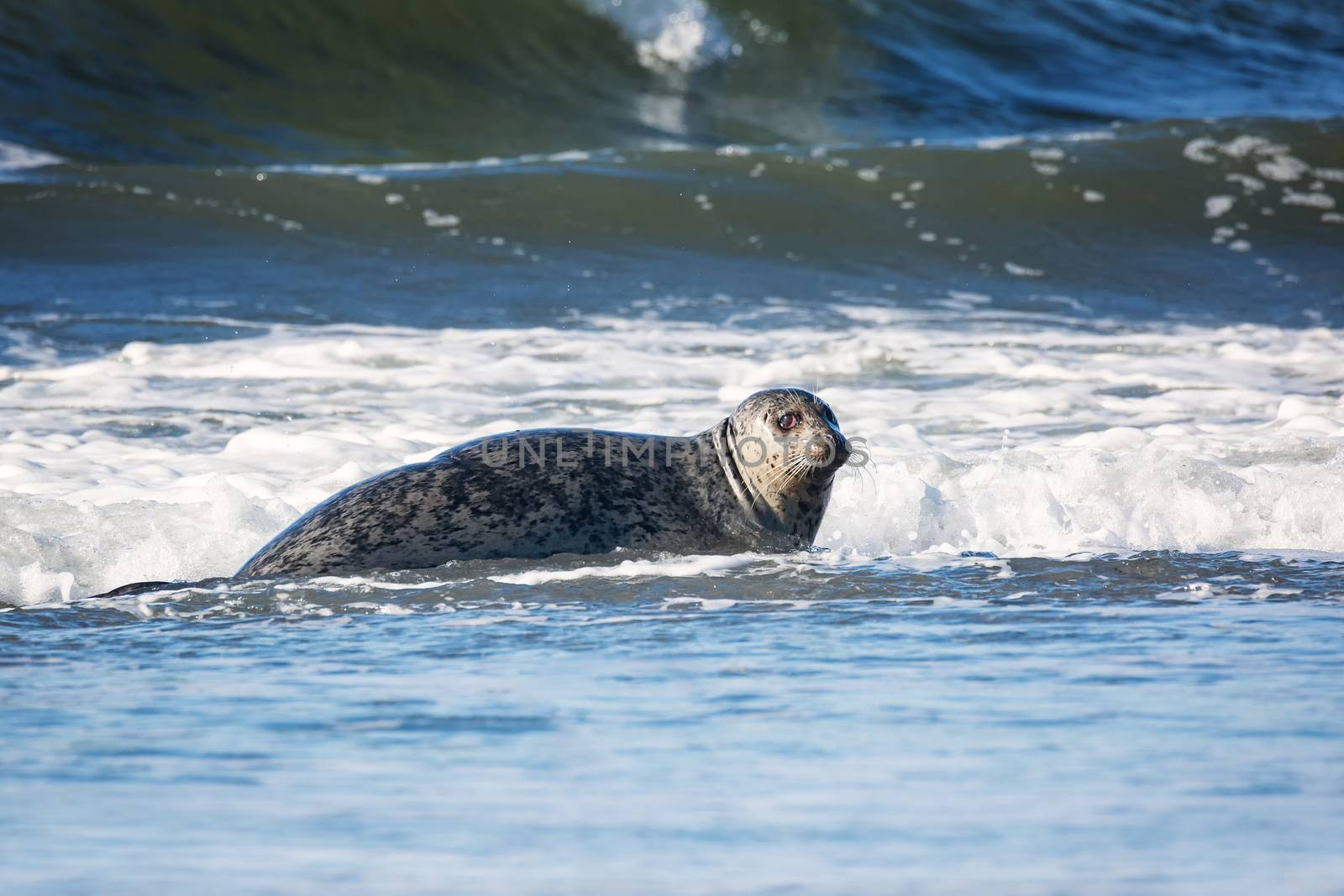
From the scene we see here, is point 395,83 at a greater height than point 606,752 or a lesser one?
greater

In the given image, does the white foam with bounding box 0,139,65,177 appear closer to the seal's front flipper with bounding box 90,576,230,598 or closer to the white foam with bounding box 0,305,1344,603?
the white foam with bounding box 0,305,1344,603

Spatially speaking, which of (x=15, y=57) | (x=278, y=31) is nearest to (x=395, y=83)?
(x=278, y=31)

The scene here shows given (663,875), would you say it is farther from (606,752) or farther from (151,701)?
(151,701)

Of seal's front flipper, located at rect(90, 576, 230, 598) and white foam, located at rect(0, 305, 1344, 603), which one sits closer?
seal's front flipper, located at rect(90, 576, 230, 598)

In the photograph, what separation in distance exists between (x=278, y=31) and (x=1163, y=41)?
40.9ft

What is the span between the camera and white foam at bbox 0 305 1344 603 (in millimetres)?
6188

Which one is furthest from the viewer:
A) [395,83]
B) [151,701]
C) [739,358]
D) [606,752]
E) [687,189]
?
[395,83]

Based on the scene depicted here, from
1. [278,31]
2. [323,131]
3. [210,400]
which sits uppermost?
[278,31]

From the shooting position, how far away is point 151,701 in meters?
3.84

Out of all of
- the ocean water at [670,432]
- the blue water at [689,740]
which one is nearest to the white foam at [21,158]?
the ocean water at [670,432]

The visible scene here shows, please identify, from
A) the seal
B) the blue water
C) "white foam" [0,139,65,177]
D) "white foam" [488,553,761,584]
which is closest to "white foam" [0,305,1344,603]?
"white foam" [488,553,761,584]

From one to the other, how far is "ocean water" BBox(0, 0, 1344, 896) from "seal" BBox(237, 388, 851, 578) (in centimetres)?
26

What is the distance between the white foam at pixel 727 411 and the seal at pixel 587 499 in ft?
0.78

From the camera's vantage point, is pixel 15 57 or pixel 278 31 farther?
pixel 278 31
